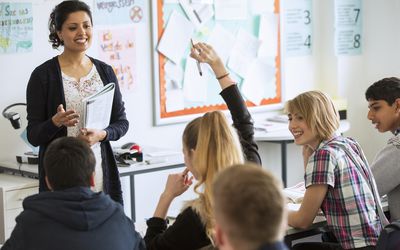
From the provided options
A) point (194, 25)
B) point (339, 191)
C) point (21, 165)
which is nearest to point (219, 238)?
point (339, 191)

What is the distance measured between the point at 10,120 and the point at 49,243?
2.38m

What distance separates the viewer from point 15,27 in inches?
176

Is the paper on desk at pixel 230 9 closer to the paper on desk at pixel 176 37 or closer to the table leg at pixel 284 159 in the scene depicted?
the paper on desk at pixel 176 37

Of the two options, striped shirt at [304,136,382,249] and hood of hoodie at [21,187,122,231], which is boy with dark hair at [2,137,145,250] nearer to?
hood of hoodie at [21,187,122,231]

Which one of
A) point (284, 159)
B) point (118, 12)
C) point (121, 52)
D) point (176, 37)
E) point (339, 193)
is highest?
point (118, 12)

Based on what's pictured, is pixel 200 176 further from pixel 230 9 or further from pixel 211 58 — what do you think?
pixel 230 9

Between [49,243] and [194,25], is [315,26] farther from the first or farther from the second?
[49,243]

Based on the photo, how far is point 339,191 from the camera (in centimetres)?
291

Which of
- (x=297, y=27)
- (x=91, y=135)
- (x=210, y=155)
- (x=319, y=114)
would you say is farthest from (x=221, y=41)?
(x=210, y=155)

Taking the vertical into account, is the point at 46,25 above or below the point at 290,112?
above

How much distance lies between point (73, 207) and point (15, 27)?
2561 mm

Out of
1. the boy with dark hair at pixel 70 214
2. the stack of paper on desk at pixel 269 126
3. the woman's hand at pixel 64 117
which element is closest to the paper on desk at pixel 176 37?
the stack of paper on desk at pixel 269 126

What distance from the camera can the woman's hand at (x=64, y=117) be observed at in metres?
3.27

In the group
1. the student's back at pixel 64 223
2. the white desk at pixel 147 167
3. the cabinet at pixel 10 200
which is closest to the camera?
the student's back at pixel 64 223
